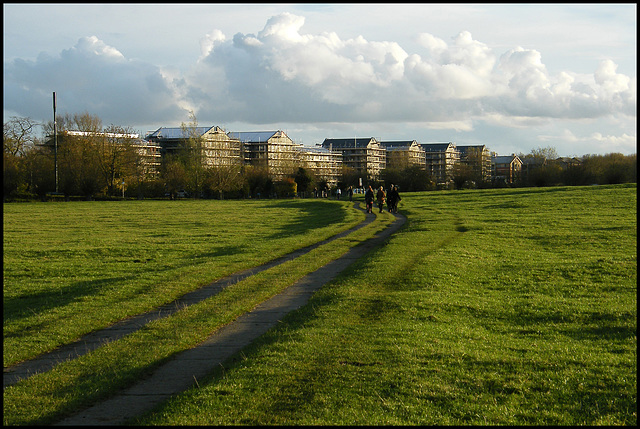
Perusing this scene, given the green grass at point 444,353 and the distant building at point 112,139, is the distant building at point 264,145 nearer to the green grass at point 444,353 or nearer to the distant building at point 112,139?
the distant building at point 112,139

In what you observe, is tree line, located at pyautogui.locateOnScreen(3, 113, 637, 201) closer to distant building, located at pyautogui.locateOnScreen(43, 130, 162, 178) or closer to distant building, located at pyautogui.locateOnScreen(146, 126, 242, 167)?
distant building, located at pyautogui.locateOnScreen(43, 130, 162, 178)

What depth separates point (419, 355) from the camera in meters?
10.0

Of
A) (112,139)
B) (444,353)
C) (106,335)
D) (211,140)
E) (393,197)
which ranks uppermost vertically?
(211,140)

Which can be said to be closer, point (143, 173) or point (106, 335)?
point (106, 335)

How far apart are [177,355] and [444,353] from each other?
431 cm

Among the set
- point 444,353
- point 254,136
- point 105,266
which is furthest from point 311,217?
point 254,136

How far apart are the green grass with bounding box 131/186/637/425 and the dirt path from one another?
1.58ft

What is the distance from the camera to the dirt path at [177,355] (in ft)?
26.4

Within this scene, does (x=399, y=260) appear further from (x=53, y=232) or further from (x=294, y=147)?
(x=294, y=147)

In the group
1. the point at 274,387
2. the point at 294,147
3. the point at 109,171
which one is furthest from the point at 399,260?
the point at 294,147

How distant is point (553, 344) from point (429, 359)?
298 centimetres

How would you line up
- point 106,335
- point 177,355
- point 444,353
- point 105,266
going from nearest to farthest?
1. point 444,353
2. point 177,355
3. point 106,335
4. point 105,266

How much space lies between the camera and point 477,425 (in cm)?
712

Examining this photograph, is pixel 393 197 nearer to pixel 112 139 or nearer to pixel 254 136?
pixel 112 139
